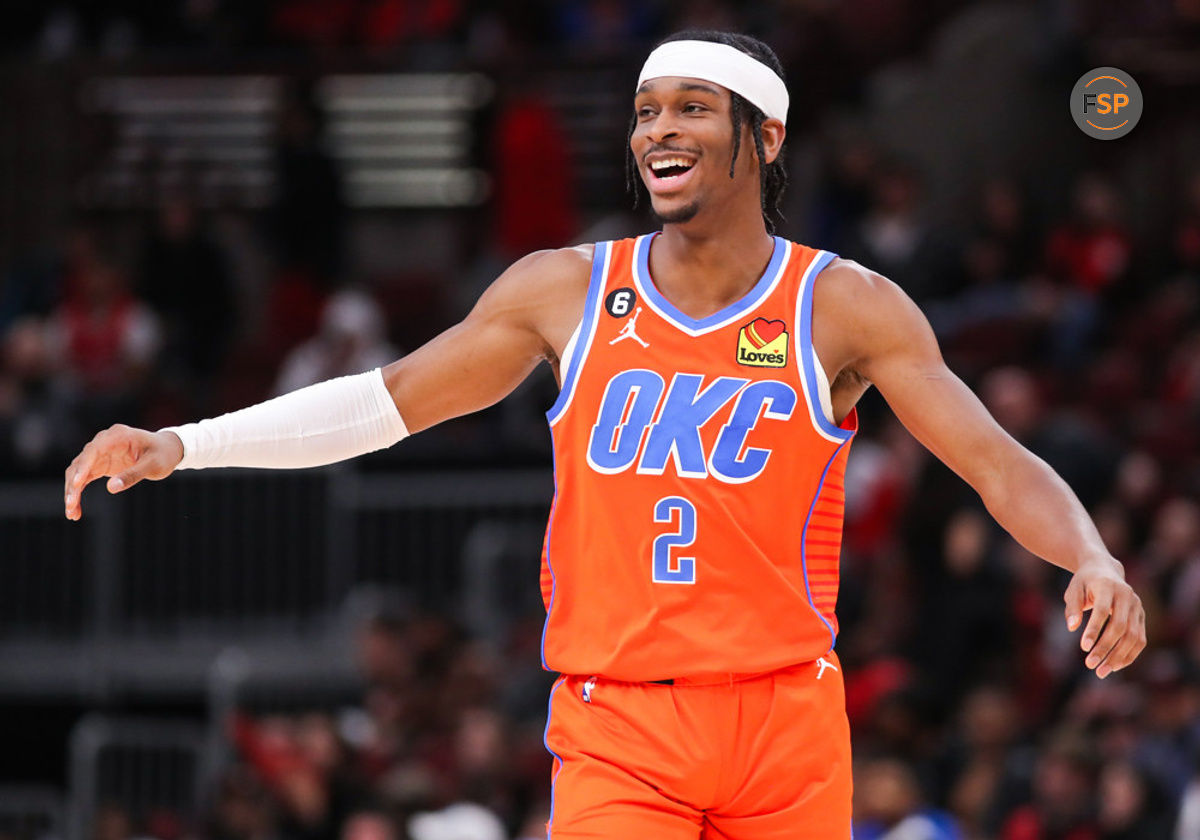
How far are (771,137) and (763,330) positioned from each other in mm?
622

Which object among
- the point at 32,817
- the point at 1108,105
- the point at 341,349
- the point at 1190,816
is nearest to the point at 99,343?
the point at 341,349

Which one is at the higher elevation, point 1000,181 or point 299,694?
point 1000,181

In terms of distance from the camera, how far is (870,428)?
46.0 ft

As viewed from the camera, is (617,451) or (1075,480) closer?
(617,451)

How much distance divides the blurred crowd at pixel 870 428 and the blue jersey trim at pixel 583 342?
525cm

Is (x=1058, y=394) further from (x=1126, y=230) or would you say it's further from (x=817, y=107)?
(x=817, y=107)

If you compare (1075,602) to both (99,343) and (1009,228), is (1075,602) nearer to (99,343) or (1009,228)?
(1009,228)

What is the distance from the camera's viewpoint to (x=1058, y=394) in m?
13.5

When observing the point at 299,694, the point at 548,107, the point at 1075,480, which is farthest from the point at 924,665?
the point at 548,107

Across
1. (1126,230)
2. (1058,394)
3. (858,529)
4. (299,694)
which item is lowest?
(299,694)

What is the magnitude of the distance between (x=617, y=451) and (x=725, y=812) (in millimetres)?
997

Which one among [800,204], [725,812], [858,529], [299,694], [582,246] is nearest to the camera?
[725,812]

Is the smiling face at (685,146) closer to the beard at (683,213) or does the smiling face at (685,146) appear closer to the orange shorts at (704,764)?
the beard at (683,213)

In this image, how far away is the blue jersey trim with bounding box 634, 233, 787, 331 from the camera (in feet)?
17.9
